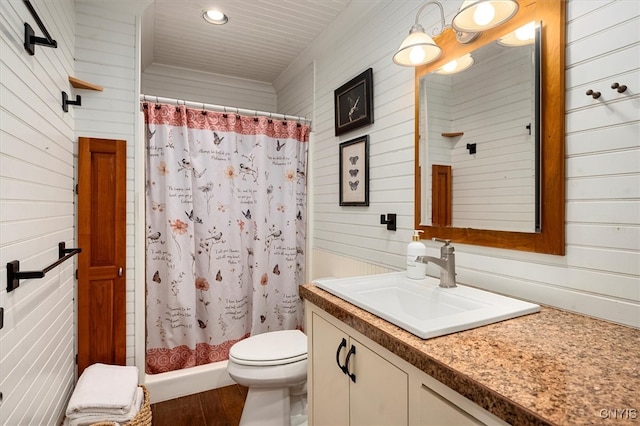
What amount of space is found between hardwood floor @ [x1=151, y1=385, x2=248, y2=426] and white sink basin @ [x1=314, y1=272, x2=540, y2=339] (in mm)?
1241

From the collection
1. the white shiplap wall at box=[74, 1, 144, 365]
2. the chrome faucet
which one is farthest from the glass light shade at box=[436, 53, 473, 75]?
the white shiplap wall at box=[74, 1, 144, 365]

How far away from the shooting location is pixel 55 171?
1497 mm

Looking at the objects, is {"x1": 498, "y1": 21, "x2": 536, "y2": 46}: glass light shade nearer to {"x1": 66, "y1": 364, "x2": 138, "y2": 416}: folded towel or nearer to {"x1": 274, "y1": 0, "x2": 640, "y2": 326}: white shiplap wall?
{"x1": 274, "y1": 0, "x2": 640, "y2": 326}: white shiplap wall

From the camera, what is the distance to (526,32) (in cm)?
116

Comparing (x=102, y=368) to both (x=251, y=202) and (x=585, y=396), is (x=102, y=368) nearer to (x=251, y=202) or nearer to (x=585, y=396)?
(x=251, y=202)

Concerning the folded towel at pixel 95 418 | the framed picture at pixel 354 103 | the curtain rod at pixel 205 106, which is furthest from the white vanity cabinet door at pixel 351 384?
the curtain rod at pixel 205 106

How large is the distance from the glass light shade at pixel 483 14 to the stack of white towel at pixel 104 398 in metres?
2.13

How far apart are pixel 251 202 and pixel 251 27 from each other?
1249 mm

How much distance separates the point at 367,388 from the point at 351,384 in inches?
3.9

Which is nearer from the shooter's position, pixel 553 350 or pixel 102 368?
pixel 553 350

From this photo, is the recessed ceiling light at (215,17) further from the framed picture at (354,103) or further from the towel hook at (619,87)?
the towel hook at (619,87)

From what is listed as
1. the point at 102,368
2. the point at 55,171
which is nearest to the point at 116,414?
the point at 102,368

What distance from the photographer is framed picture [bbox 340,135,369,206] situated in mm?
2041

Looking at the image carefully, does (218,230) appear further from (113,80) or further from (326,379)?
(326,379)
